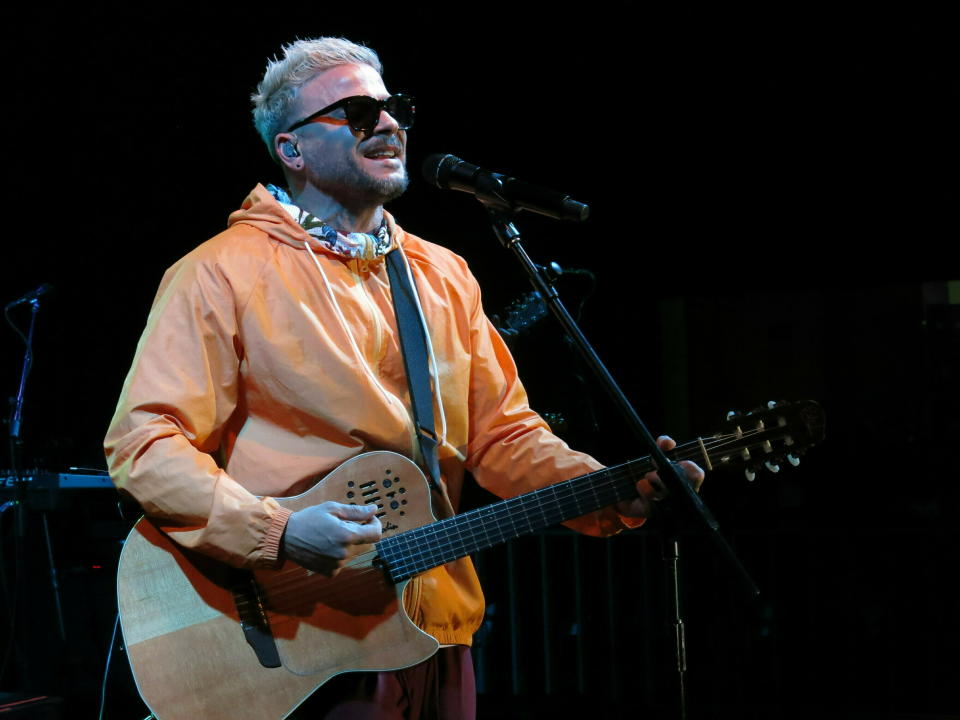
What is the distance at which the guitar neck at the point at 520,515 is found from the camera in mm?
2350

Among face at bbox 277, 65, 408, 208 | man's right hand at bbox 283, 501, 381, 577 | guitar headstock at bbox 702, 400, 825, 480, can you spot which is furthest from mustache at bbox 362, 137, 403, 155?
guitar headstock at bbox 702, 400, 825, 480

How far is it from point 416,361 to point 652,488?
68 cm

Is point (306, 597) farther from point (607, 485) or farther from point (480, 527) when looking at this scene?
point (607, 485)

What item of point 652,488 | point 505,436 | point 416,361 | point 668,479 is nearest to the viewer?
point 668,479

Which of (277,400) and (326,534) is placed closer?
(326,534)

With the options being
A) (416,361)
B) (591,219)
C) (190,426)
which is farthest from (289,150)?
(591,219)

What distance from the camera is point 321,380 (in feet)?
7.72

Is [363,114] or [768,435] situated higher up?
[363,114]

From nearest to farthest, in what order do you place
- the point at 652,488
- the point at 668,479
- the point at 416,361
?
the point at 668,479
the point at 652,488
the point at 416,361

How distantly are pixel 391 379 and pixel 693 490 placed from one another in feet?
2.76

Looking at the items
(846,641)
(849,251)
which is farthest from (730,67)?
(846,641)

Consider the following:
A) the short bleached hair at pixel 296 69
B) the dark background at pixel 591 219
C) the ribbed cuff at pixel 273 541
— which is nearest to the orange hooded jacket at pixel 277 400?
the ribbed cuff at pixel 273 541

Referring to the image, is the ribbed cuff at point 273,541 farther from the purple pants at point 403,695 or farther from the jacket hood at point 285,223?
the jacket hood at point 285,223

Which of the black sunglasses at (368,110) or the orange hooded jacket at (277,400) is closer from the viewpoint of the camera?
the orange hooded jacket at (277,400)
